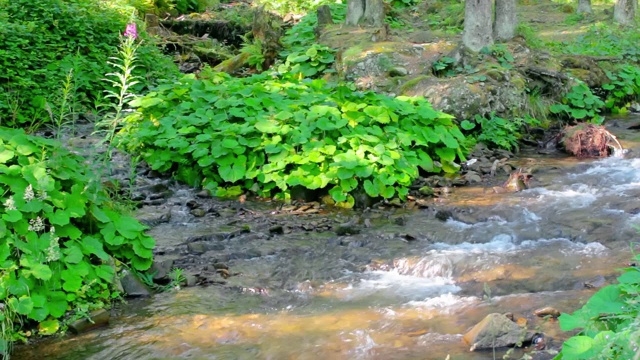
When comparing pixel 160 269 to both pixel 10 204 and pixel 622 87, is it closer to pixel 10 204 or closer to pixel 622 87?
pixel 10 204

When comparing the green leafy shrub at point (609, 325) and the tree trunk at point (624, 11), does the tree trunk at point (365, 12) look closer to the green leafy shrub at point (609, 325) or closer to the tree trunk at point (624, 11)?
the tree trunk at point (624, 11)

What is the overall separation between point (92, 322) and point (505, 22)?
443 inches

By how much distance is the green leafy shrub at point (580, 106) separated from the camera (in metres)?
12.2

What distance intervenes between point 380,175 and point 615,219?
103 inches

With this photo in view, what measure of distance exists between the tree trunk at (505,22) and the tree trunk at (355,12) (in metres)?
2.84

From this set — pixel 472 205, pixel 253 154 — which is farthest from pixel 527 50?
pixel 253 154

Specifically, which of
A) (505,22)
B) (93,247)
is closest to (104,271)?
(93,247)

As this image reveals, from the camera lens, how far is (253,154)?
28.7ft

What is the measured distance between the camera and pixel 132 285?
5.62m

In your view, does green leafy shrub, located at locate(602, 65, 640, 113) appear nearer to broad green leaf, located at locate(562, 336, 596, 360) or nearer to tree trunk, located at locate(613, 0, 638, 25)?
tree trunk, located at locate(613, 0, 638, 25)

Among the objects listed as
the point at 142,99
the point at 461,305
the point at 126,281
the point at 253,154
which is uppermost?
the point at 142,99

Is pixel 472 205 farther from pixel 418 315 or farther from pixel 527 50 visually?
pixel 527 50

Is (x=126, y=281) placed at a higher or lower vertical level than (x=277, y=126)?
lower

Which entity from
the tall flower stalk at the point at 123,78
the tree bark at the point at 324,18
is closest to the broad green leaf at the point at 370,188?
the tall flower stalk at the point at 123,78
